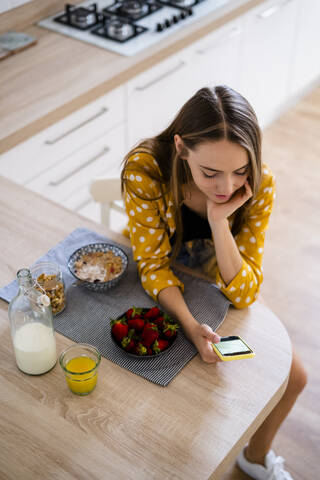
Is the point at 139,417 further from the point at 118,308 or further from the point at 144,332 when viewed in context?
the point at 118,308

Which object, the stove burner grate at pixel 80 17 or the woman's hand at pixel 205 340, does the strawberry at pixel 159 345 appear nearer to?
the woman's hand at pixel 205 340

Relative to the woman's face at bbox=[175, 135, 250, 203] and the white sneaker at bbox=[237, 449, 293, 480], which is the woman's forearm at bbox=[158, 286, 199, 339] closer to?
the woman's face at bbox=[175, 135, 250, 203]

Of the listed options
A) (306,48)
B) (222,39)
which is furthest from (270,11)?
(306,48)

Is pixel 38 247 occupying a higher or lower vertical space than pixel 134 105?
higher

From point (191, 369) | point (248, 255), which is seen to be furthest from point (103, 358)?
point (248, 255)

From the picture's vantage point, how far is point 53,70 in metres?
2.24

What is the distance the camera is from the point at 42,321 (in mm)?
1145

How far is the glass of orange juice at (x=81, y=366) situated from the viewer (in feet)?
3.60

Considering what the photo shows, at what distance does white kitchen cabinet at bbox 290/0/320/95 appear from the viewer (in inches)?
137

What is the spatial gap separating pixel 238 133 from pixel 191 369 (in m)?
0.52

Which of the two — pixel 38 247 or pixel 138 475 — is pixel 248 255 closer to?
Result: pixel 38 247

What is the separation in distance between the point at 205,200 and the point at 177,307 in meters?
0.39

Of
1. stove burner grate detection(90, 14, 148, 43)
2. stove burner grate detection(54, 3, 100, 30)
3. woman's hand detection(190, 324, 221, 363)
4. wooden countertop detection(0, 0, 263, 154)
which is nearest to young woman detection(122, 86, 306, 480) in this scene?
woman's hand detection(190, 324, 221, 363)

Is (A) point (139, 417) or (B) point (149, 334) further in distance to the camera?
(B) point (149, 334)
